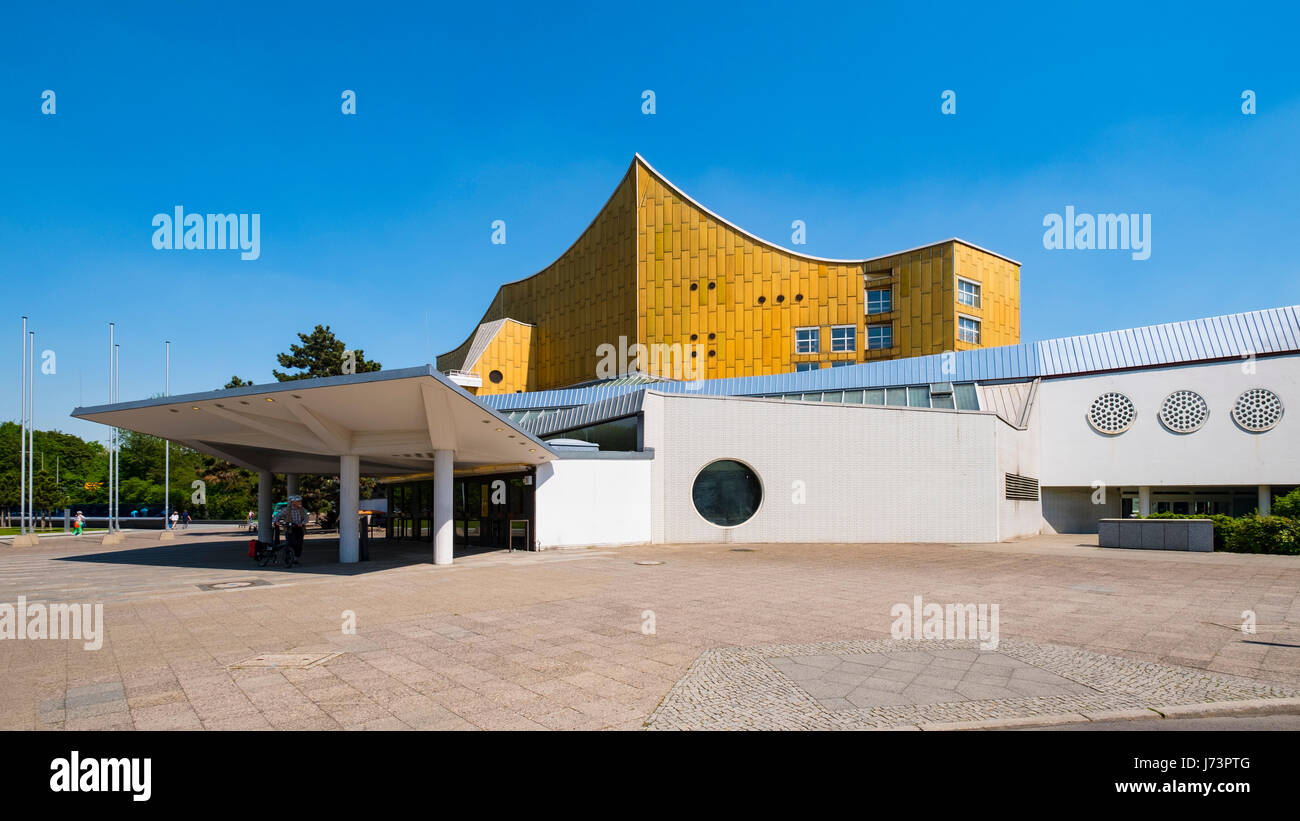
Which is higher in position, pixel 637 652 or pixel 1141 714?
pixel 1141 714

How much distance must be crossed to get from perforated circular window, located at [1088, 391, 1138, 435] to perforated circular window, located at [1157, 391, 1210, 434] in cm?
114

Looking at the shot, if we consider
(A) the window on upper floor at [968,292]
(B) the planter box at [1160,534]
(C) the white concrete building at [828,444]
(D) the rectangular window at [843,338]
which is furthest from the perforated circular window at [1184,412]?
(D) the rectangular window at [843,338]

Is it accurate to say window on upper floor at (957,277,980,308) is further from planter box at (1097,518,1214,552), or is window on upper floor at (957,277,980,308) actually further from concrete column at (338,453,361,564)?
concrete column at (338,453,361,564)

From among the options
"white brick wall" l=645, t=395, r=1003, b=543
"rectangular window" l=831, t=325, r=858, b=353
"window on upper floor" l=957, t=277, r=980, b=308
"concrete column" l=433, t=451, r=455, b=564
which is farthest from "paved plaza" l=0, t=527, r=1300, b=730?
"rectangular window" l=831, t=325, r=858, b=353

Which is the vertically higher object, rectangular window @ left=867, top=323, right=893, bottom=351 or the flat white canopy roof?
rectangular window @ left=867, top=323, right=893, bottom=351

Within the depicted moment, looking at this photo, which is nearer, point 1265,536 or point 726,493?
point 1265,536

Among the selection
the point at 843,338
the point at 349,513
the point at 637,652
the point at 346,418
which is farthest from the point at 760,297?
the point at 637,652

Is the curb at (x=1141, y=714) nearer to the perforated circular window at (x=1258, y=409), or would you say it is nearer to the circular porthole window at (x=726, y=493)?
the circular porthole window at (x=726, y=493)

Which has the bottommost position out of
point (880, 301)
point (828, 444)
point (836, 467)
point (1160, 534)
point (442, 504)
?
point (1160, 534)

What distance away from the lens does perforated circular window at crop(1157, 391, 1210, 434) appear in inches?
1169

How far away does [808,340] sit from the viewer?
42.3 meters

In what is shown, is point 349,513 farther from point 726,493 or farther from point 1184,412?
point 1184,412

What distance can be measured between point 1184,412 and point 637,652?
107 ft

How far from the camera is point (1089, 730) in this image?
16.5ft
